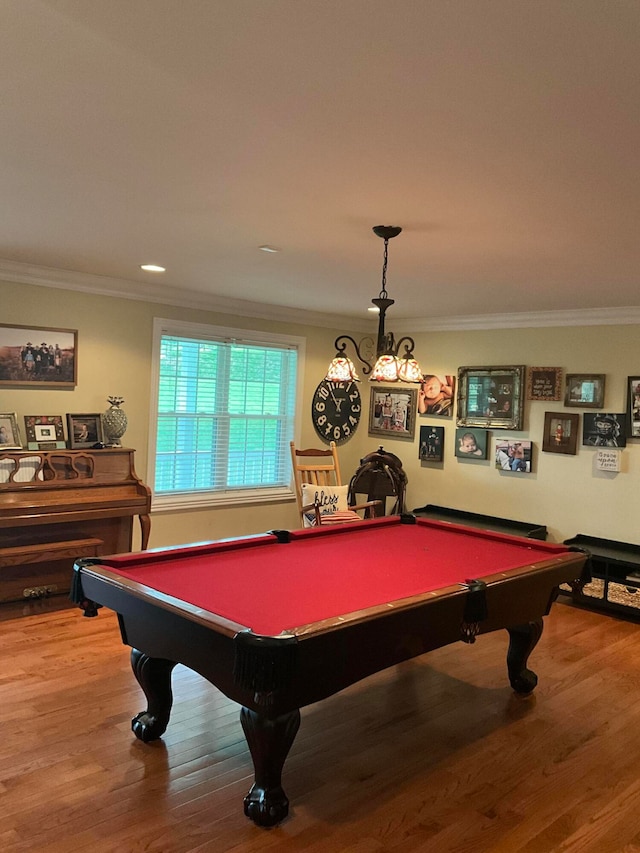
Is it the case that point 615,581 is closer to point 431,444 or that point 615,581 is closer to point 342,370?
point 431,444

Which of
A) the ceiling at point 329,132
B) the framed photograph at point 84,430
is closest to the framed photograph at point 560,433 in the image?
the ceiling at point 329,132

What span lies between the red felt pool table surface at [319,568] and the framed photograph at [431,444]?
2554mm

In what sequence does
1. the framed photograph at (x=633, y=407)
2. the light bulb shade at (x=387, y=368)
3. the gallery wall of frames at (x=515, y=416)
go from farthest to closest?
the gallery wall of frames at (x=515, y=416) → the framed photograph at (x=633, y=407) → the light bulb shade at (x=387, y=368)

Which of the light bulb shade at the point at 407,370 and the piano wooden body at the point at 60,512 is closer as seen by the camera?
the light bulb shade at the point at 407,370

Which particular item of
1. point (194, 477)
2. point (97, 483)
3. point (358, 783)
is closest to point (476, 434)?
point (194, 477)

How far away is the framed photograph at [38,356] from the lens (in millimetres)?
4781

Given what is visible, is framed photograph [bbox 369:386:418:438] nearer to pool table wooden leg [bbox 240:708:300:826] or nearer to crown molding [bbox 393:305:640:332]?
crown molding [bbox 393:305:640:332]

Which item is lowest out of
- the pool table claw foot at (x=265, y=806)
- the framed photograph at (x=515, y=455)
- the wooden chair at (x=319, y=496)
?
the pool table claw foot at (x=265, y=806)

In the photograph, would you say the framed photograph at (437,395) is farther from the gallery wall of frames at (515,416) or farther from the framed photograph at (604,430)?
the framed photograph at (604,430)

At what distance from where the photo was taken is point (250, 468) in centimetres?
653

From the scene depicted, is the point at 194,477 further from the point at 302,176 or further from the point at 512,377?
the point at 302,176

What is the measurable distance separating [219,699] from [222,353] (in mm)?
3444

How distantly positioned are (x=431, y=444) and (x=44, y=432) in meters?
3.59

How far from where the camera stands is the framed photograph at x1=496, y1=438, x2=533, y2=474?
5910mm
